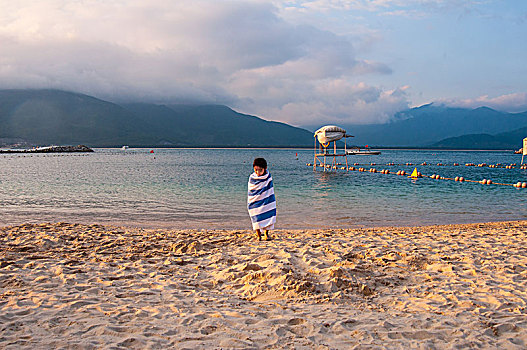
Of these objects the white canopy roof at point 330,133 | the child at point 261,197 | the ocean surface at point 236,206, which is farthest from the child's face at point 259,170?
the white canopy roof at point 330,133

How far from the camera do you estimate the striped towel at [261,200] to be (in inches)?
322

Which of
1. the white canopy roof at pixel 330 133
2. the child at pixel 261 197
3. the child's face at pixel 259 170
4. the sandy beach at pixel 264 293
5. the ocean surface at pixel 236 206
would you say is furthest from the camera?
the white canopy roof at pixel 330 133

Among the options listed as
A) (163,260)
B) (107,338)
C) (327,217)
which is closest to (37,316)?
(107,338)

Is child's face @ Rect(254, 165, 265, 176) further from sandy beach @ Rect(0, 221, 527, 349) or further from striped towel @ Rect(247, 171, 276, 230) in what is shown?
sandy beach @ Rect(0, 221, 527, 349)

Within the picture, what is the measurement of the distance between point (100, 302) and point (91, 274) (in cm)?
140

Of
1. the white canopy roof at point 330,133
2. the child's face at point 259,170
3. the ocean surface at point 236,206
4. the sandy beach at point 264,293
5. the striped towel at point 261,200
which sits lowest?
the ocean surface at point 236,206

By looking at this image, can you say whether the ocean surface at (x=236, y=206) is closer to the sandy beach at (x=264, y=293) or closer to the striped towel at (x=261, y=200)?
the striped towel at (x=261, y=200)

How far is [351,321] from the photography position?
4359 mm

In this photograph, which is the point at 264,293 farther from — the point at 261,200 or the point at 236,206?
the point at 236,206

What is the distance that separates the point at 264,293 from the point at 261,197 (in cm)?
313

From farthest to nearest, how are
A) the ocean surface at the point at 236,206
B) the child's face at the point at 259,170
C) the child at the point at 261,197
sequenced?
the ocean surface at the point at 236,206, the child at the point at 261,197, the child's face at the point at 259,170

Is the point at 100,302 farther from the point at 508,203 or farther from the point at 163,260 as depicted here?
the point at 508,203

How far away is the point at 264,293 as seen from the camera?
5367 millimetres

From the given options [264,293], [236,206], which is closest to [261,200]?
[264,293]
